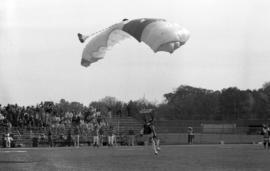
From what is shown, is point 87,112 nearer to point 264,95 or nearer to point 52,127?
point 52,127

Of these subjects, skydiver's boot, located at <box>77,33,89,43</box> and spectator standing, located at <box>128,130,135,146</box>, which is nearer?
skydiver's boot, located at <box>77,33,89,43</box>

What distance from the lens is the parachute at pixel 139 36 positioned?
17359 millimetres

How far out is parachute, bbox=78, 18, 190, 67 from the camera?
17.4 metres

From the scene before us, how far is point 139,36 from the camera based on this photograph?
17734 mm

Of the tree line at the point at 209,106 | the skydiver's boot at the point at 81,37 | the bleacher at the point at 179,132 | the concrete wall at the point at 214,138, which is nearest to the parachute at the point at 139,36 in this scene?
the skydiver's boot at the point at 81,37

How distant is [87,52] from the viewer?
745 inches

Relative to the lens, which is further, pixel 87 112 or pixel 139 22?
pixel 87 112

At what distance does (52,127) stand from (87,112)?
17.1 feet

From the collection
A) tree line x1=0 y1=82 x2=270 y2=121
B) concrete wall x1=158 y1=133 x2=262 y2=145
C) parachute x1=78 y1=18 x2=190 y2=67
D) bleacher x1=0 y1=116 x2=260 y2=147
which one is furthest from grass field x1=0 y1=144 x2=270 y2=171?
tree line x1=0 y1=82 x2=270 y2=121

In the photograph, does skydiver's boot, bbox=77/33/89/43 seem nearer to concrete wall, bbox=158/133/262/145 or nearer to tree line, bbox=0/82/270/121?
concrete wall, bbox=158/133/262/145

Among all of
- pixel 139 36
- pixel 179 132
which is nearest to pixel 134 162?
pixel 139 36

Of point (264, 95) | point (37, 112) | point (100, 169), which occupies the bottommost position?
point (100, 169)

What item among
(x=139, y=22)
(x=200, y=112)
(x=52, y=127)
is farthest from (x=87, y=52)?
(x=200, y=112)

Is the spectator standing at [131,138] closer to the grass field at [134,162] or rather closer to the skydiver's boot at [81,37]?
the grass field at [134,162]
